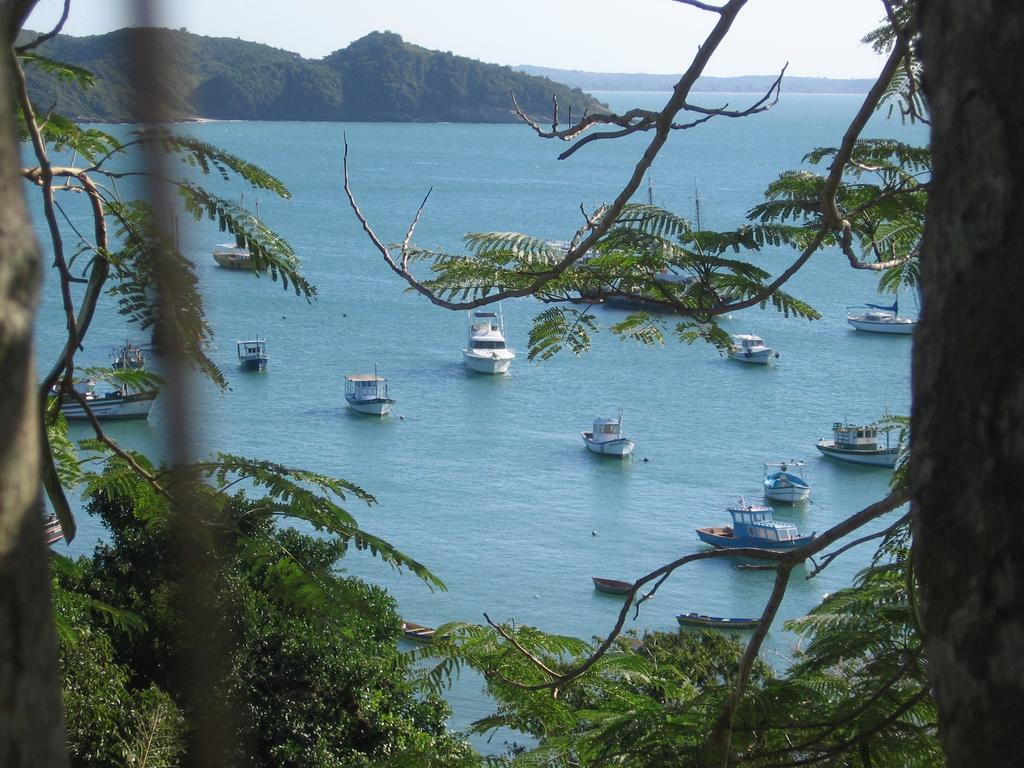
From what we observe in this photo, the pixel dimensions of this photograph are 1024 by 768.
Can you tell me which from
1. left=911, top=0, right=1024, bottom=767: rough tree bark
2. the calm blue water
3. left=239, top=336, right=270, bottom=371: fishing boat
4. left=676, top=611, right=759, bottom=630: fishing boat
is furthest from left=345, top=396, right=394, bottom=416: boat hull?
left=911, top=0, right=1024, bottom=767: rough tree bark

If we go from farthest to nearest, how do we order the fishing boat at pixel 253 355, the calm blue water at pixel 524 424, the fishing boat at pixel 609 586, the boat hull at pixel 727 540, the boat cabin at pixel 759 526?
1. the fishing boat at pixel 253 355
2. the boat cabin at pixel 759 526
3. the boat hull at pixel 727 540
4. the calm blue water at pixel 524 424
5. the fishing boat at pixel 609 586

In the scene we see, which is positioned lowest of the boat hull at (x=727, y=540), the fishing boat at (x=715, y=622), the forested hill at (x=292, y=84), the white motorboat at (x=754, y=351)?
the fishing boat at (x=715, y=622)

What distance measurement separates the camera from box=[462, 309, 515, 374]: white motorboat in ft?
104

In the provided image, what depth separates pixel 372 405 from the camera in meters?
28.5

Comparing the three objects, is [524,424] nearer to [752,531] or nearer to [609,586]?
[752,531]

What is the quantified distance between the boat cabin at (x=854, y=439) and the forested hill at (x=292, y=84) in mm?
8900

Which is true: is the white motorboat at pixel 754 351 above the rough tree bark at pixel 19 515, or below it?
below

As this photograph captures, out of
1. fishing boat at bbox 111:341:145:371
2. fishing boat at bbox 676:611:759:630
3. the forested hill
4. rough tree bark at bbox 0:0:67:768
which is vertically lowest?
fishing boat at bbox 676:611:759:630

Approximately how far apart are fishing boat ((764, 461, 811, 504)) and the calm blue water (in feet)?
1.04

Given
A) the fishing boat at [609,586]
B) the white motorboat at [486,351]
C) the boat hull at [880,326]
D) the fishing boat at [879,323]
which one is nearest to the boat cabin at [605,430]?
the white motorboat at [486,351]

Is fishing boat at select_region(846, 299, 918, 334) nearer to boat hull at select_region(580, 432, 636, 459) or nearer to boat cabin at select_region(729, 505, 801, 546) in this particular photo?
boat hull at select_region(580, 432, 636, 459)

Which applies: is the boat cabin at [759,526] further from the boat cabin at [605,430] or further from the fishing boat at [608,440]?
the boat cabin at [605,430]

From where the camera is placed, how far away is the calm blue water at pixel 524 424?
20.5 m

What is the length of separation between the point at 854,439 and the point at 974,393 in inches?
1015
